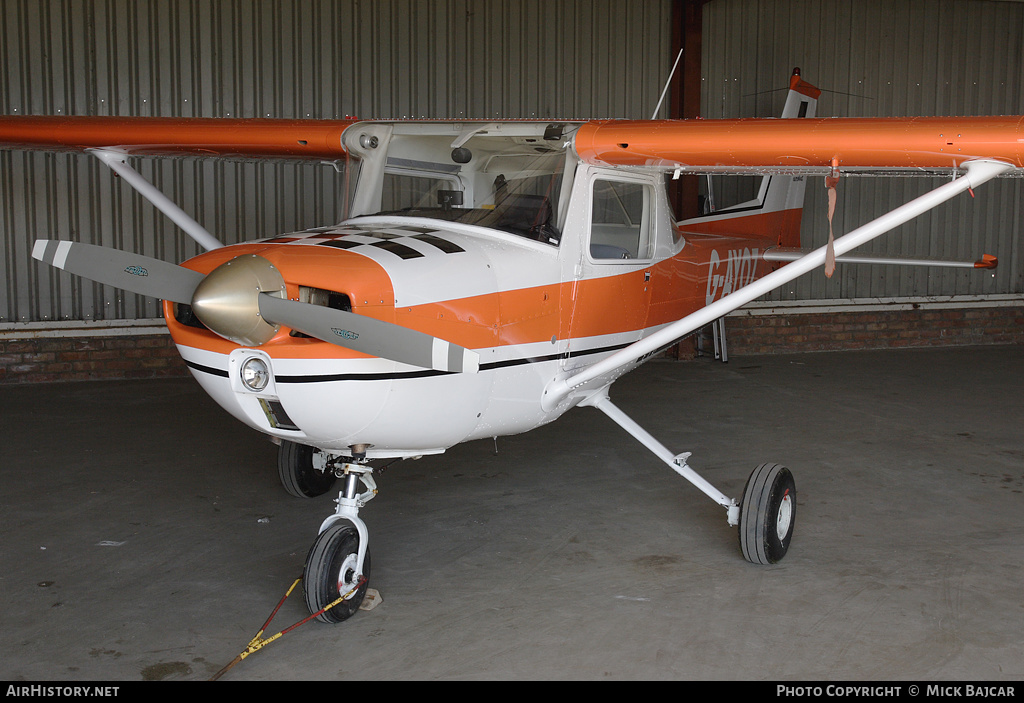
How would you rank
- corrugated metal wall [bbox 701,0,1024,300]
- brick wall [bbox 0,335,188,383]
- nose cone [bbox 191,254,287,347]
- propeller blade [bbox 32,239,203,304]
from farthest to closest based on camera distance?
corrugated metal wall [bbox 701,0,1024,300]
brick wall [bbox 0,335,188,383]
propeller blade [bbox 32,239,203,304]
nose cone [bbox 191,254,287,347]

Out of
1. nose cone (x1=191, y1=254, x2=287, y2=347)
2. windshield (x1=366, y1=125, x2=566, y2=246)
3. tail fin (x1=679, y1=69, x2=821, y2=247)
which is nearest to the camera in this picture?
nose cone (x1=191, y1=254, x2=287, y2=347)

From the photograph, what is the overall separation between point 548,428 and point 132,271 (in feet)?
13.7

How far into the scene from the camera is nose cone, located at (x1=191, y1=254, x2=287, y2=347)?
3000 millimetres

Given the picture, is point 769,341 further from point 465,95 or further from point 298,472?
point 298,472

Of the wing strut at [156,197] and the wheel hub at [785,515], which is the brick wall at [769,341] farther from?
the wheel hub at [785,515]

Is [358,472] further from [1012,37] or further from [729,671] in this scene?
[1012,37]

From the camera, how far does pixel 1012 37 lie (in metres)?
11.3

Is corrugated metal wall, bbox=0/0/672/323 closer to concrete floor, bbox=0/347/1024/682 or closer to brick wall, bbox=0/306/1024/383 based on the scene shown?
brick wall, bbox=0/306/1024/383

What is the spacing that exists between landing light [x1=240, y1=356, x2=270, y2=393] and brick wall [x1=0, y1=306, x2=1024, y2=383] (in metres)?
6.17

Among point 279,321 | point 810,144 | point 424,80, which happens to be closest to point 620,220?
point 810,144

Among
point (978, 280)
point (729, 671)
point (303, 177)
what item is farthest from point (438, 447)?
point (978, 280)

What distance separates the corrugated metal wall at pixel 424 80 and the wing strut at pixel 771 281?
5740 mm

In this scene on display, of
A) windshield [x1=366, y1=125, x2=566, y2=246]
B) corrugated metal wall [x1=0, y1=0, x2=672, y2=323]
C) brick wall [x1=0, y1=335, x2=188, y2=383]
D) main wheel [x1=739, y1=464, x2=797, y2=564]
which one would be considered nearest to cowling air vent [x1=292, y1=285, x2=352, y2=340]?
windshield [x1=366, y1=125, x2=566, y2=246]

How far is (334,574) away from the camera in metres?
3.59
